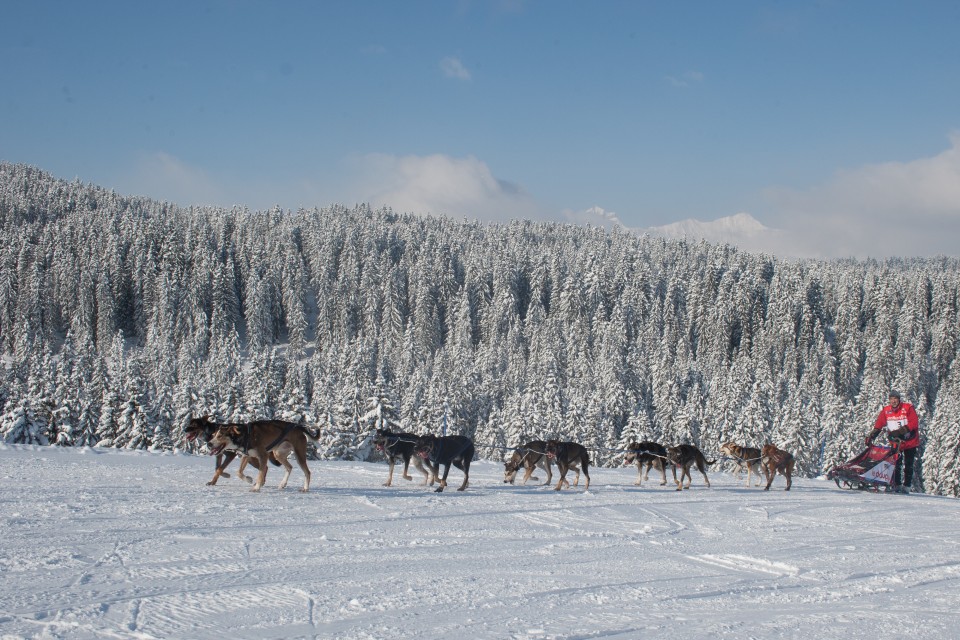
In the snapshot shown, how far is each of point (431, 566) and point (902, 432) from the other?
15517mm

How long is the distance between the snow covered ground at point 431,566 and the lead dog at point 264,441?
1.96 ft

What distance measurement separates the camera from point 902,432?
17.2 metres

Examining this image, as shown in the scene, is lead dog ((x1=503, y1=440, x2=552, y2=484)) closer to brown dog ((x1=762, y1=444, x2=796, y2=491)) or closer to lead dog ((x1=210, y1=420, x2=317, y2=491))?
lead dog ((x1=210, y1=420, x2=317, y2=491))

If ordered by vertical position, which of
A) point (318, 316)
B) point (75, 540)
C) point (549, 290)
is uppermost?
point (549, 290)

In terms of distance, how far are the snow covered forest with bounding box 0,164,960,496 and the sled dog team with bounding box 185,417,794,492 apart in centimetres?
3278

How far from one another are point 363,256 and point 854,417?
101895mm

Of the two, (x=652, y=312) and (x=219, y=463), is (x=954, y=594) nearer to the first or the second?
(x=219, y=463)

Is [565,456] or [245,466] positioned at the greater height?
[565,456]

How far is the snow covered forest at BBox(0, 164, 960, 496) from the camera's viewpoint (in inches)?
2307

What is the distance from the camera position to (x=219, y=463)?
37.7 ft

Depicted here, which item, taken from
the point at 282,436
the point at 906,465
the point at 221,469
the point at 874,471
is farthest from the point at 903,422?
the point at 221,469

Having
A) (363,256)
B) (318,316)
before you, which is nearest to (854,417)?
(318,316)

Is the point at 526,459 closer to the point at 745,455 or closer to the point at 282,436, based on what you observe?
the point at 282,436

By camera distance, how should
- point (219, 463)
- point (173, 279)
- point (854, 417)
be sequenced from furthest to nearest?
point (173, 279) → point (854, 417) → point (219, 463)
